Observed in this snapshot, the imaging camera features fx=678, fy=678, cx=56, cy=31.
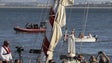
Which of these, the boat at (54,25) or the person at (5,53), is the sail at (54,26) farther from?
the person at (5,53)

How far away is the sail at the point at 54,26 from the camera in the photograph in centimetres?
2147

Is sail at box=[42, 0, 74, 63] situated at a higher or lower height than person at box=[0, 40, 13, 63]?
higher

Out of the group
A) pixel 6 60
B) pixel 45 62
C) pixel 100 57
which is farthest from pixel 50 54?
pixel 100 57

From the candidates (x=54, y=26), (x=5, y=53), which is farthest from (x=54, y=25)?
(x=5, y=53)

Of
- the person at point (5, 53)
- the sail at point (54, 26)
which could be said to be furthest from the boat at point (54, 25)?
the person at point (5, 53)

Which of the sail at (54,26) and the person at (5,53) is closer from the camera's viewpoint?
the sail at (54,26)

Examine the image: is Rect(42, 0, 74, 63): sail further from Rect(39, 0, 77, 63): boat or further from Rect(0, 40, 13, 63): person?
Rect(0, 40, 13, 63): person

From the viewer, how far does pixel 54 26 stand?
21.5 metres

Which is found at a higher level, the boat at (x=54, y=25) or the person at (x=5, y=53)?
the boat at (x=54, y=25)

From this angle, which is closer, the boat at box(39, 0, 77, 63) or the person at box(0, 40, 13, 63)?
the boat at box(39, 0, 77, 63)

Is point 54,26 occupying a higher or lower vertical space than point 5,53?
higher

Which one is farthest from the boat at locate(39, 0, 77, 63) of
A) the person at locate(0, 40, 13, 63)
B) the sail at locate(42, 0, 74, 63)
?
the person at locate(0, 40, 13, 63)

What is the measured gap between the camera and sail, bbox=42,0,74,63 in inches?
845

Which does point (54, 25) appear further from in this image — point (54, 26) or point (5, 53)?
point (5, 53)
